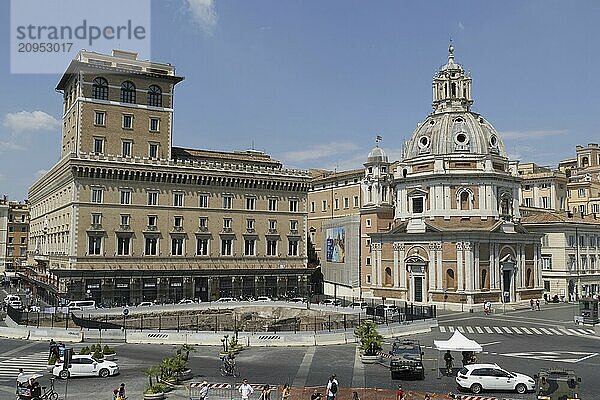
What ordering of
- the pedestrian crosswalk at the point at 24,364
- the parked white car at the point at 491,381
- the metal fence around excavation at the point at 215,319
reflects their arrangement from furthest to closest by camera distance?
the metal fence around excavation at the point at 215,319, the pedestrian crosswalk at the point at 24,364, the parked white car at the point at 491,381

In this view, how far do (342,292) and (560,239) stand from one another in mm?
32313

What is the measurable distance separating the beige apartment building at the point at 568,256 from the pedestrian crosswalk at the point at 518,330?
110 feet

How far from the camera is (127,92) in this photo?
3155 inches

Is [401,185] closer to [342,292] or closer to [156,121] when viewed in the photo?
[342,292]

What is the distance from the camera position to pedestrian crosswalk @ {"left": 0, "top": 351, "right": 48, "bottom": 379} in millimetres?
35656

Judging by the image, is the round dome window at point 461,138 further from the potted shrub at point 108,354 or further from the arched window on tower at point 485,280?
the potted shrub at point 108,354

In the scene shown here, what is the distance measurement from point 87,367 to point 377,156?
218ft

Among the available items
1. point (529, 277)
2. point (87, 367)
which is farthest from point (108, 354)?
point (529, 277)

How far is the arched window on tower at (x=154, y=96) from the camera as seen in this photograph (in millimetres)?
81594

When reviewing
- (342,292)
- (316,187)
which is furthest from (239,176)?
(316,187)

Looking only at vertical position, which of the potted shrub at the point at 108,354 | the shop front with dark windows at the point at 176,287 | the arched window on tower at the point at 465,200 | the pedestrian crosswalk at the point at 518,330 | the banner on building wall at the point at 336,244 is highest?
the arched window on tower at the point at 465,200

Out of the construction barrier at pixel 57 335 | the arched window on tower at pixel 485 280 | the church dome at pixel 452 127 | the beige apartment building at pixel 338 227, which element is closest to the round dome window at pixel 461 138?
the church dome at pixel 452 127

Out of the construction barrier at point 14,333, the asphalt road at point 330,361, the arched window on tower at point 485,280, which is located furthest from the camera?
the arched window on tower at point 485,280

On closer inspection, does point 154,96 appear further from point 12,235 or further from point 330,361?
point 12,235
